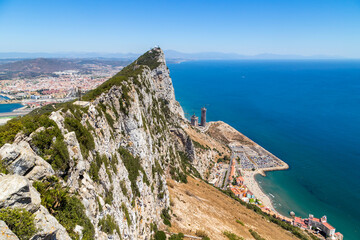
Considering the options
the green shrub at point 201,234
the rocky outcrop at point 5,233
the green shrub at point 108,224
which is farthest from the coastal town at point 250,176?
the rocky outcrop at point 5,233

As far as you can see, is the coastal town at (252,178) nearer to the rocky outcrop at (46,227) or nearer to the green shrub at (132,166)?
the green shrub at (132,166)

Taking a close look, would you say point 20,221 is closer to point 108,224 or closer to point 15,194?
point 15,194

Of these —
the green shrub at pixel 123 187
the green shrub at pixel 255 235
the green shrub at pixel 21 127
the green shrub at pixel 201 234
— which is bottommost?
the green shrub at pixel 255 235

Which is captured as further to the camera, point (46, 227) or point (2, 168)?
point (2, 168)

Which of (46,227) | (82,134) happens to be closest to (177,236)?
(82,134)

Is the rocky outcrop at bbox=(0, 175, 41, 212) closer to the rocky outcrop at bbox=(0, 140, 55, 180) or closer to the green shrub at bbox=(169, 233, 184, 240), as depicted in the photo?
the rocky outcrop at bbox=(0, 140, 55, 180)

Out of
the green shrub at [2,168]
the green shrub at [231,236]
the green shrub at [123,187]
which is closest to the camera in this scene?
the green shrub at [2,168]

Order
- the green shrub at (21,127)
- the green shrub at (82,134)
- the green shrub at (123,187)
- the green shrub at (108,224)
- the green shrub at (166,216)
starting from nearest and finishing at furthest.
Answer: the green shrub at (21,127) → the green shrub at (108,224) → the green shrub at (82,134) → the green shrub at (123,187) → the green shrub at (166,216)
